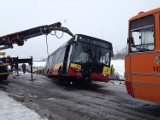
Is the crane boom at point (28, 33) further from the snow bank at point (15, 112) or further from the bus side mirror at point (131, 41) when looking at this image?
the bus side mirror at point (131, 41)

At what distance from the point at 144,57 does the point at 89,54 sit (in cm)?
958

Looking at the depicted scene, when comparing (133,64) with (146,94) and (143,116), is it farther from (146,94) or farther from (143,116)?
(143,116)

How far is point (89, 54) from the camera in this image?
18.4 meters

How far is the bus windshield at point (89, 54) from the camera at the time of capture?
59.4 feet

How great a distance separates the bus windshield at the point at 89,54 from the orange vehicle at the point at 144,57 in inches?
332

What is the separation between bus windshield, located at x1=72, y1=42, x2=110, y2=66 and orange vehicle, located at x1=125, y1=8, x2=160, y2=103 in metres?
8.44

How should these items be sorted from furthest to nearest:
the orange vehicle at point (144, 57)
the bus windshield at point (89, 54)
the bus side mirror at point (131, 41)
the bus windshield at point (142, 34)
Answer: the bus windshield at point (89, 54), the bus side mirror at point (131, 41), the bus windshield at point (142, 34), the orange vehicle at point (144, 57)

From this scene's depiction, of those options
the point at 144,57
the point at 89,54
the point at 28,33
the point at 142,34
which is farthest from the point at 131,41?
the point at 28,33

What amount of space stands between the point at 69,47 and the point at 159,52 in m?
10.9

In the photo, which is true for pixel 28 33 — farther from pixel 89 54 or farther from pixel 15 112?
pixel 15 112

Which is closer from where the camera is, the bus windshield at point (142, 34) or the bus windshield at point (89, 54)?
the bus windshield at point (142, 34)

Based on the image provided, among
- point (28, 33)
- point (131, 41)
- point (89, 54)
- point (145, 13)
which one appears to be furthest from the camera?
point (28, 33)

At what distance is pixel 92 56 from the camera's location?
18.4m

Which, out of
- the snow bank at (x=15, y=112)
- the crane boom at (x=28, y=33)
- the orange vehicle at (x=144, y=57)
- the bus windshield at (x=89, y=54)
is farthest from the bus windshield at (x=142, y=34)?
the crane boom at (x=28, y=33)
